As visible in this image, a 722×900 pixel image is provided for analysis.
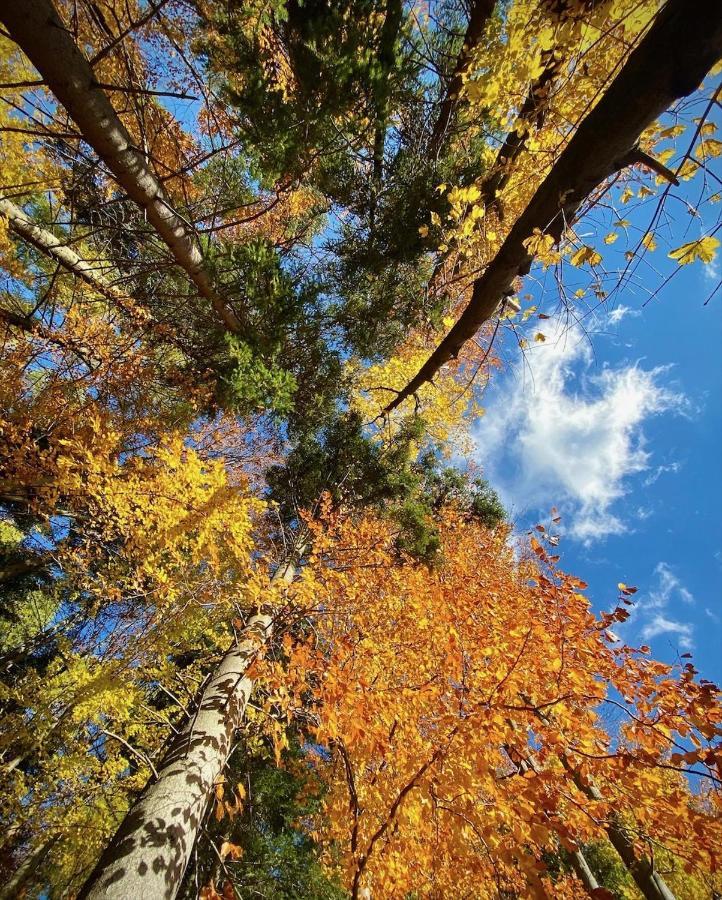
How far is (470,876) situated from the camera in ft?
20.6

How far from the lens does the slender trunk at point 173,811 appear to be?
97.9 inches

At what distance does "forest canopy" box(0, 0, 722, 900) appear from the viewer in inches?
109

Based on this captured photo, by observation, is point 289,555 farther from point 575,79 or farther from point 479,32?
point 479,32

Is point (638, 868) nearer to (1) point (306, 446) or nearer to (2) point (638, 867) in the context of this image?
(2) point (638, 867)

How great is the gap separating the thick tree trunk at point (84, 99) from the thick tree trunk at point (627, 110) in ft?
9.39

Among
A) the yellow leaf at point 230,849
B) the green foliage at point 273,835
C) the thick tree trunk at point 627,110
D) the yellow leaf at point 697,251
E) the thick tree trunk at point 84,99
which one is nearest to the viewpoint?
the thick tree trunk at point 627,110

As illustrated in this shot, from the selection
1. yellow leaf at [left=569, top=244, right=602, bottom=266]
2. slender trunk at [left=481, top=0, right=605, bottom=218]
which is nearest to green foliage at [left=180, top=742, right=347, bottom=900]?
yellow leaf at [left=569, top=244, right=602, bottom=266]

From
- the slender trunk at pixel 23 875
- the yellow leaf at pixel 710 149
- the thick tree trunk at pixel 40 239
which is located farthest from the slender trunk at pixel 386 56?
the slender trunk at pixel 23 875

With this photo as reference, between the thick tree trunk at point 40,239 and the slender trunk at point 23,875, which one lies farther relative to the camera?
the slender trunk at point 23,875

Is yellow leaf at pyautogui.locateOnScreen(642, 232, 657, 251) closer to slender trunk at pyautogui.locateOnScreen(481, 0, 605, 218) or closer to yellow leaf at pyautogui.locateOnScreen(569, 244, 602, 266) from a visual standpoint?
yellow leaf at pyautogui.locateOnScreen(569, 244, 602, 266)

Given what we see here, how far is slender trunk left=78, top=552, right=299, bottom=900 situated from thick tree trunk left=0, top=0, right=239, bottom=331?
16.0ft

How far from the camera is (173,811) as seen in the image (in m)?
2.96

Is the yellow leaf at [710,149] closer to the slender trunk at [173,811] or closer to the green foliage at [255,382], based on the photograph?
the green foliage at [255,382]

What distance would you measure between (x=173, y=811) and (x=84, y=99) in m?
5.22
